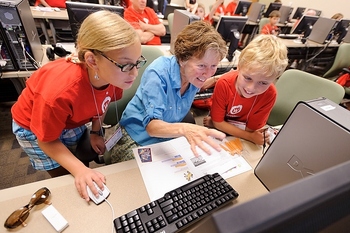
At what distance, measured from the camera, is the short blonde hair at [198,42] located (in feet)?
2.88

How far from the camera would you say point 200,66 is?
0.92 meters

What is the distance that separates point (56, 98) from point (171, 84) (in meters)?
0.50

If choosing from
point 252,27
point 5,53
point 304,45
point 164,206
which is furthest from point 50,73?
point 252,27

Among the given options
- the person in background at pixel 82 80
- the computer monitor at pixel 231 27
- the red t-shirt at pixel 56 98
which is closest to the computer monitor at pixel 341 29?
the computer monitor at pixel 231 27

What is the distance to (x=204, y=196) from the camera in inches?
26.5

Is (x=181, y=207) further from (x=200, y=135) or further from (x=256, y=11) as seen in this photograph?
(x=256, y=11)

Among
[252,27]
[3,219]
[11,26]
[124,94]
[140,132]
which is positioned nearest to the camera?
[3,219]

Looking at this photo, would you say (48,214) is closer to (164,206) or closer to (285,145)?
(164,206)

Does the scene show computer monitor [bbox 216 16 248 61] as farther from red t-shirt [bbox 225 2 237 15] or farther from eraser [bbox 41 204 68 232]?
red t-shirt [bbox 225 2 237 15]

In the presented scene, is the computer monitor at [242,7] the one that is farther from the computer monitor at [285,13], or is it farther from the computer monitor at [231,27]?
the computer monitor at [231,27]

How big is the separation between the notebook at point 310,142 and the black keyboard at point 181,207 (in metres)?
0.21

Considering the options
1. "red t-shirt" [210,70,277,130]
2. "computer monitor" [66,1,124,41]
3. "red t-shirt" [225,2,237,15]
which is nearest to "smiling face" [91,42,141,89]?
"red t-shirt" [210,70,277,130]

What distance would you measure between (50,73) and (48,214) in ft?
1.71

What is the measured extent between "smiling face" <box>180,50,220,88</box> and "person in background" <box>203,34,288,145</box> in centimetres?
21
